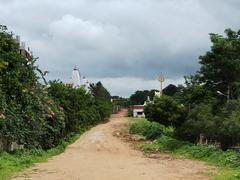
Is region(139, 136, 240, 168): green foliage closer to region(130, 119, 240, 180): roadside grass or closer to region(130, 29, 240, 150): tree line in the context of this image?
region(130, 119, 240, 180): roadside grass

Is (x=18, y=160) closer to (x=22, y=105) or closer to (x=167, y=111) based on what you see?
(x=22, y=105)

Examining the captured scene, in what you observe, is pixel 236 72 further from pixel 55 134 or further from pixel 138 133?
pixel 138 133

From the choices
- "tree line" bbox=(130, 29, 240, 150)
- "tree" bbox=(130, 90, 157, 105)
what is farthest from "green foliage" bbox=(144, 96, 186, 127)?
"tree" bbox=(130, 90, 157, 105)

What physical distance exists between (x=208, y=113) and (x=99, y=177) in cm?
1582

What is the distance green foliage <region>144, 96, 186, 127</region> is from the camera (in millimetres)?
41750

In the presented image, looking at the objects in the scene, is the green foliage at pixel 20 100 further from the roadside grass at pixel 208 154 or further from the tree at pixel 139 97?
the tree at pixel 139 97

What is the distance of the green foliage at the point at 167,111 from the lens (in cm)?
4175

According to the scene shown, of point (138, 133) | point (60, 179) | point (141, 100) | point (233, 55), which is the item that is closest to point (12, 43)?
point (60, 179)

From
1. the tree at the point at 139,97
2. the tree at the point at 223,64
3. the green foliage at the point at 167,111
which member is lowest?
the green foliage at the point at 167,111

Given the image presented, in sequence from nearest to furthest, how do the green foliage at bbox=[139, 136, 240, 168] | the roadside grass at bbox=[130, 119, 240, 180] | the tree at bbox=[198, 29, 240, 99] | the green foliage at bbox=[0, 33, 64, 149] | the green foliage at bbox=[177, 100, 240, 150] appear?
1. the roadside grass at bbox=[130, 119, 240, 180]
2. the green foliage at bbox=[0, 33, 64, 149]
3. the green foliage at bbox=[139, 136, 240, 168]
4. the green foliage at bbox=[177, 100, 240, 150]
5. the tree at bbox=[198, 29, 240, 99]

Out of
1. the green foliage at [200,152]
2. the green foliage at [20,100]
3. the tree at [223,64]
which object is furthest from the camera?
the tree at [223,64]

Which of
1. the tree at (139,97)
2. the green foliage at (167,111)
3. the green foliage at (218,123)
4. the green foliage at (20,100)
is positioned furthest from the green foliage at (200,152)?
the tree at (139,97)

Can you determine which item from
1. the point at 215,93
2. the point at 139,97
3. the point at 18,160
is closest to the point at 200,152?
the point at 215,93

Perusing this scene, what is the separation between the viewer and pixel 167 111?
45.8m
